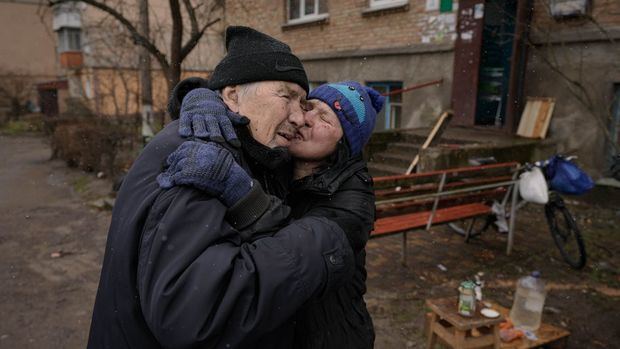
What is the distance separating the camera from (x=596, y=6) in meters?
6.96

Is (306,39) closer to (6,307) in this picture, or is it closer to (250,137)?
(6,307)

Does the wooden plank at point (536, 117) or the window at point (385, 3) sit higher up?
the window at point (385, 3)

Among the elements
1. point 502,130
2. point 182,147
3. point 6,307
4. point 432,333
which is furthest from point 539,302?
point 502,130

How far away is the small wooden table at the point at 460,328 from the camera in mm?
3049

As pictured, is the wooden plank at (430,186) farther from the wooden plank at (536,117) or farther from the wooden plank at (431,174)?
the wooden plank at (536,117)

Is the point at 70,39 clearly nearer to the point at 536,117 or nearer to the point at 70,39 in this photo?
the point at 70,39

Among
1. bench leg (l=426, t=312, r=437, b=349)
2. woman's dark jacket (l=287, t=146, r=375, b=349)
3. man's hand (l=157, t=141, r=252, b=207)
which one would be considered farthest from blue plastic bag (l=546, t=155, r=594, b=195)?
man's hand (l=157, t=141, r=252, b=207)

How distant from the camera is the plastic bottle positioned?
3.51m

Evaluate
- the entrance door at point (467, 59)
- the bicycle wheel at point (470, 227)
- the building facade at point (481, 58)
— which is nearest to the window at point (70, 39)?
the building facade at point (481, 58)

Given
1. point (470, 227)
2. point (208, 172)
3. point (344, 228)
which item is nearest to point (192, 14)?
point (470, 227)

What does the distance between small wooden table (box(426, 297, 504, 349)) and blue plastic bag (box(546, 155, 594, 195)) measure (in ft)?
8.23

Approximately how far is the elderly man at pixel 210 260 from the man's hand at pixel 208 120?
0.12ft

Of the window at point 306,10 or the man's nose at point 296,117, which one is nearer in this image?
the man's nose at point 296,117

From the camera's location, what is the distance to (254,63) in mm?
1428
